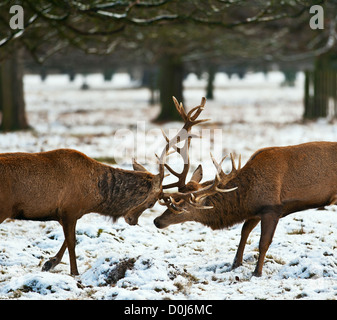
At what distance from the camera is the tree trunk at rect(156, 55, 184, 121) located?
20844mm

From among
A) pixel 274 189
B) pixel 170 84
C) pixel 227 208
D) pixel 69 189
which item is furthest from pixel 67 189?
pixel 170 84

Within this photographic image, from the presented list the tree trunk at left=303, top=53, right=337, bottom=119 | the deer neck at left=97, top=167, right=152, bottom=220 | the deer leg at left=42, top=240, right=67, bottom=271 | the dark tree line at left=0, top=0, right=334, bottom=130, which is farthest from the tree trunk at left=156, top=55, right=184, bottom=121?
the deer leg at left=42, top=240, right=67, bottom=271

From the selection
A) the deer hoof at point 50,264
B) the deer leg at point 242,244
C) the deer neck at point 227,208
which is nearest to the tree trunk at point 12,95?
the deer hoof at point 50,264

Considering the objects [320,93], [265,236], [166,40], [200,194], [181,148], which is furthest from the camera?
[320,93]

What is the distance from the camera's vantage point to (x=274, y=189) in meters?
6.26

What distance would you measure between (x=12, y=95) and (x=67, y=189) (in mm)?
11614

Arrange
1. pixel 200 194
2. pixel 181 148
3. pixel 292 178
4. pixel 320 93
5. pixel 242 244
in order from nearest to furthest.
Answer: pixel 292 178 < pixel 200 194 < pixel 242 244 < pixel 181 148 < pixel 320 93

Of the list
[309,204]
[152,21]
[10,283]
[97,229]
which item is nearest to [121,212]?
[97,229]

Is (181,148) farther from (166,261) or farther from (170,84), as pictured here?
(170,84)

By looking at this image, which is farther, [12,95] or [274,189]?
[12,95]

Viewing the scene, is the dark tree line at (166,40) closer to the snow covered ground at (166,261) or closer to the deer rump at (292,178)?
the snow covered ground at (166,261)

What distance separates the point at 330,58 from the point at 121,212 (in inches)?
679

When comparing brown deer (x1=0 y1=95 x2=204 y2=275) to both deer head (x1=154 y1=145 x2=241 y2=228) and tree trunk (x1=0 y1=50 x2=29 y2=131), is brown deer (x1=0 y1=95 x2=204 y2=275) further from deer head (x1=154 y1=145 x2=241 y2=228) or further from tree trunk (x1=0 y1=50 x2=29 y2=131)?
tree trunk (x1=0 y1=50 x2=29 y2=131)

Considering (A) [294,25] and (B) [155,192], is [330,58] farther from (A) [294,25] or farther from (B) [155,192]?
(B) [155,192]
